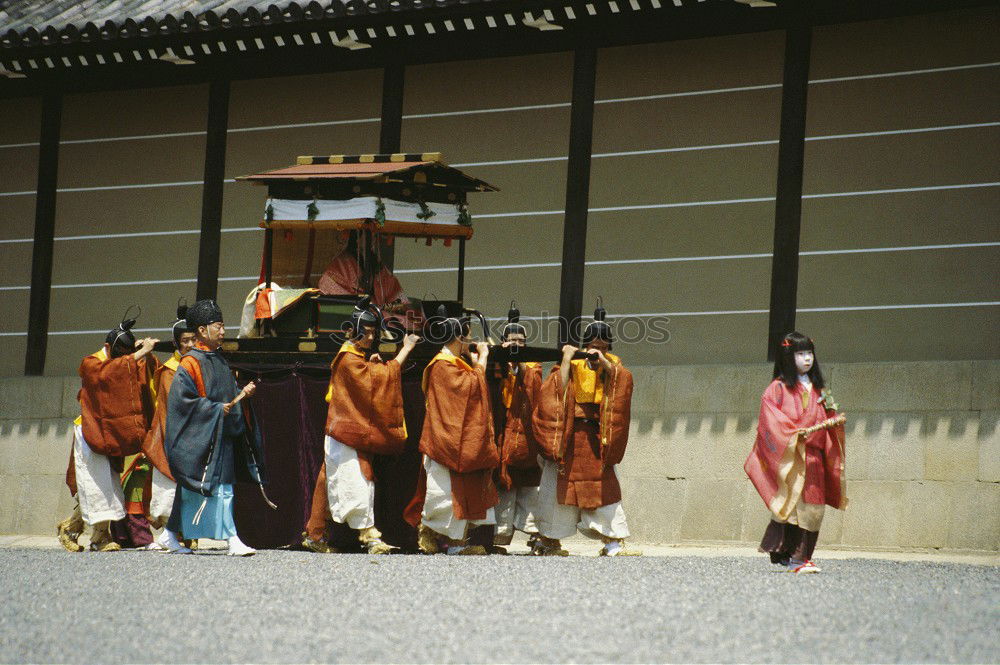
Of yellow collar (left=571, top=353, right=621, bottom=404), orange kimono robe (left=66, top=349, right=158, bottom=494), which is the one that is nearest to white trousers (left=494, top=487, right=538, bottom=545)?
yellow collar (left=571, top=353, right=621, bottom=404)

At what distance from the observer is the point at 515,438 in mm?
9078

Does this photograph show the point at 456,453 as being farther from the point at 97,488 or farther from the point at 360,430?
the point at 97,488

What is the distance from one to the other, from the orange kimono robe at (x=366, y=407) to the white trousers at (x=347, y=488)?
58mm

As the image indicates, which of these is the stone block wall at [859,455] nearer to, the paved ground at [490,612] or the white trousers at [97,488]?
the paved ground at [490,612]

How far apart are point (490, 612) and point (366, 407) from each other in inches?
124

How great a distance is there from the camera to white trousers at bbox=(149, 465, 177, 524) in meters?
9.03

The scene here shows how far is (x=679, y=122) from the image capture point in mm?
10805

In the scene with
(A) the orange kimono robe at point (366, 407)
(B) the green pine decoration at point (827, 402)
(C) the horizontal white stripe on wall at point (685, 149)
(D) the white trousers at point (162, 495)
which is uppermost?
(C) the horizontal white stripe on wall at point (685, 149)

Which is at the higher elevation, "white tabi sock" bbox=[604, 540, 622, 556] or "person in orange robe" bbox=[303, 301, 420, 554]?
"person in orange robe" bbox=[303, 301, 420, 554]

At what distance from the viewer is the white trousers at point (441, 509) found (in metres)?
8.61

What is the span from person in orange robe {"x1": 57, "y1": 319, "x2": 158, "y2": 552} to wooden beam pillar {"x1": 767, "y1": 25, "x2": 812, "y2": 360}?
4.41 metres

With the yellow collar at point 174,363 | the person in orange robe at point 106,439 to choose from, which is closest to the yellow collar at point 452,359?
the yellow collar at point 174,363

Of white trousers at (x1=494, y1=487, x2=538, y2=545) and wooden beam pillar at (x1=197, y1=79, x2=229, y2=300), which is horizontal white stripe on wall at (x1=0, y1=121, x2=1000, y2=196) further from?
white trousers at (x1=494, y1=487, x2=538, y2=545)

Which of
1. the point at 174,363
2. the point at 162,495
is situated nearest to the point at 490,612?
the point at 162,495
